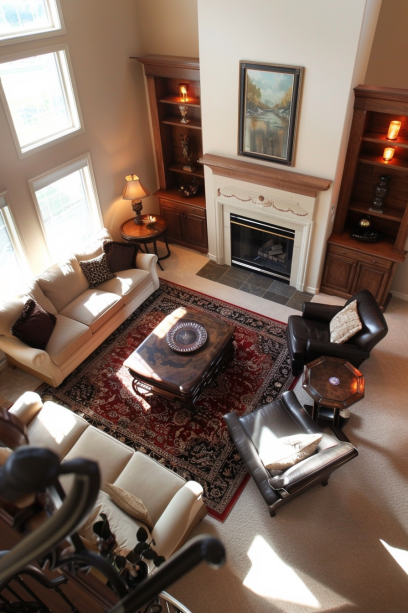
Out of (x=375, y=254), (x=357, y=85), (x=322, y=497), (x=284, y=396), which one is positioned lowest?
(x=322, y=497)

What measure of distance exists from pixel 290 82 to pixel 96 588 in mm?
4993

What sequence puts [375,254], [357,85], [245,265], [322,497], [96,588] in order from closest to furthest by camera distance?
[96,588] < [322,497] < [357,85] < [375,254] < [245,265]

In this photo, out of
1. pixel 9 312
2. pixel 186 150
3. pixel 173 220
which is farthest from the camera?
pixel 173 220

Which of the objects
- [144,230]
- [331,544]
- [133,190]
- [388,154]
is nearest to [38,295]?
[144,230]

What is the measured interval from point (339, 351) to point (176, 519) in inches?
92.4

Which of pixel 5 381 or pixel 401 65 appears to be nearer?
pixel 401 65

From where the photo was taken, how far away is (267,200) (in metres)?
5.74

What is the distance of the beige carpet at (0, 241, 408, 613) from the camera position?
11.0ft

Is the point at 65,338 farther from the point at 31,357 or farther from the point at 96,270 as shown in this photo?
the point at 96,270

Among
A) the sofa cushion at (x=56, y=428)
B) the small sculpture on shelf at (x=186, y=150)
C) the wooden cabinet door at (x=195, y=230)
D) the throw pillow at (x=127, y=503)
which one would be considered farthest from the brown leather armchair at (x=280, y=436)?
the small sculpture on shelf at (x=186, y=150)

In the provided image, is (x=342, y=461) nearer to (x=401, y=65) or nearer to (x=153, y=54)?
(x=401, y=65)

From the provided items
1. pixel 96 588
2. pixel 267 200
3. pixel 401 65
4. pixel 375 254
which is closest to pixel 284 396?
pixel 375 254

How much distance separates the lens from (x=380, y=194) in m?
5.33

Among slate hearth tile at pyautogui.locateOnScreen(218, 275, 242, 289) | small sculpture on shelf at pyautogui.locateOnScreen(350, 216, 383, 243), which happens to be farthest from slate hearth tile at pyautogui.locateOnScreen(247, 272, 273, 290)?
small sculpture on shelf at pyautogui.locateOnScreen(350, 216, 383, 243)
